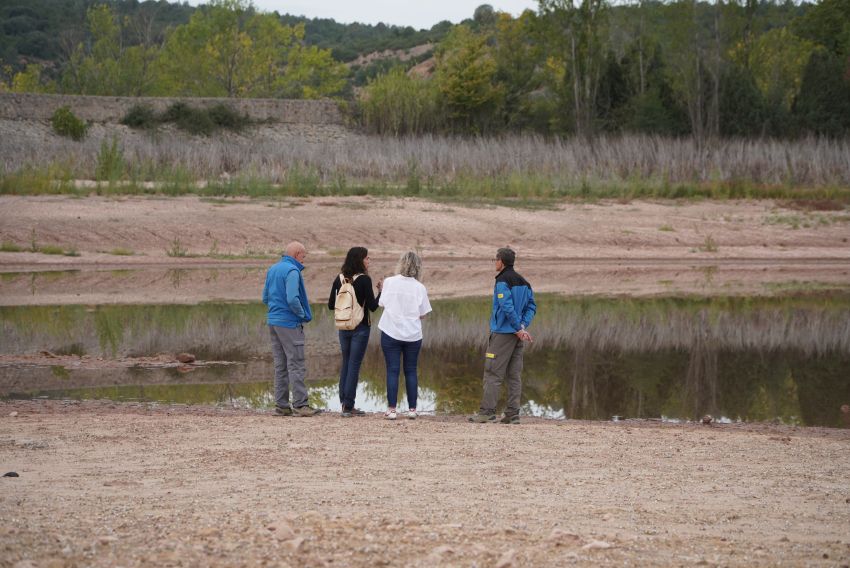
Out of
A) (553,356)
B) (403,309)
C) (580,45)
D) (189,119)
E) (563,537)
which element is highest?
(580,45)

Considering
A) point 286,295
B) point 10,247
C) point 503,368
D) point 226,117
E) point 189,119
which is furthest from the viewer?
point 226,117

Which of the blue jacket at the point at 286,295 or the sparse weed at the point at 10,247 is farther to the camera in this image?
the sparse weed at the point at 10,247

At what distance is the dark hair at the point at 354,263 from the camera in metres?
11.3

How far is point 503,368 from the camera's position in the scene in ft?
37.7

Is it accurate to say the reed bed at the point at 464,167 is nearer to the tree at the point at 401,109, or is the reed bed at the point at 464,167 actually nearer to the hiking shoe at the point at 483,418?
the tree at the point at 401,109

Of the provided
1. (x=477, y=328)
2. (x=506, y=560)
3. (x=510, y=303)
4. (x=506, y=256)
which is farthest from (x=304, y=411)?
(x=477, y=328)

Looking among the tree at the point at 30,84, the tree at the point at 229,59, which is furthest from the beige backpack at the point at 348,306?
the tree at the point at 30,84

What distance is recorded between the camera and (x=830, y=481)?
833cm

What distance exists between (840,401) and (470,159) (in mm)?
25339

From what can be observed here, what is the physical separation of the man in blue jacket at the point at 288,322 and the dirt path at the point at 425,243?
10646mm

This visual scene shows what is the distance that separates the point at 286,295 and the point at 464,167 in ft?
88.0

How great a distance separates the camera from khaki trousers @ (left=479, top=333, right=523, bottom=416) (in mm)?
11362

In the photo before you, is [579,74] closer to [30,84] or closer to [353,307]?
[353,307]

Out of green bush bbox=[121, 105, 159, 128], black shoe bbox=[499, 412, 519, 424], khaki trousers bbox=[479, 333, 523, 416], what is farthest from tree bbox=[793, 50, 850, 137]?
black shoe bbox=[499, 412, 519, 424]
